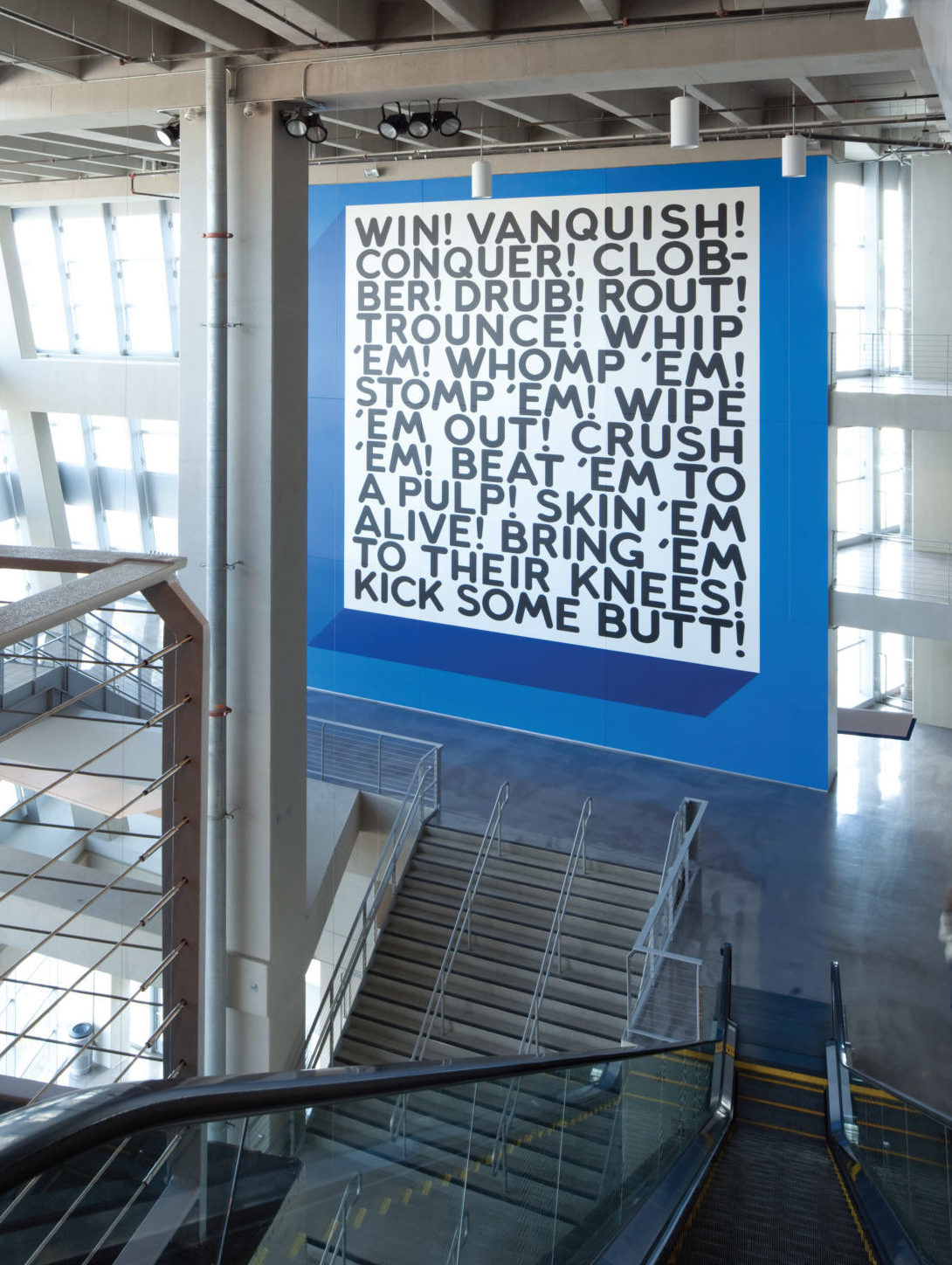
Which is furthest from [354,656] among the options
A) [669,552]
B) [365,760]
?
[669,552]

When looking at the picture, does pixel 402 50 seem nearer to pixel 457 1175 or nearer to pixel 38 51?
pixel 38 51

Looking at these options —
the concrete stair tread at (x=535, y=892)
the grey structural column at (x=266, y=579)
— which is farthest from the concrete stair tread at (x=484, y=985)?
the grey structural column at (x=266, y=579)

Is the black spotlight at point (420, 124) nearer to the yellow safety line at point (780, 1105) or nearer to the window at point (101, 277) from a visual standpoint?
the yellow safety line at point (780, 1105)

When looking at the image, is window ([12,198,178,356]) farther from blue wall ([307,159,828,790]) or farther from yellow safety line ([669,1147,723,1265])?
yellow safety line ([669,1147,723,1265])

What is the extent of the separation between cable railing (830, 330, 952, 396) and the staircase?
430 cm

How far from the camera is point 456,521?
948 cm

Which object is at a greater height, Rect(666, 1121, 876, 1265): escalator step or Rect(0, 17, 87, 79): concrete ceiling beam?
Rect(0, 17, 87, 79): concrete ceiling beam

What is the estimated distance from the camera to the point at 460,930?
7.26 m

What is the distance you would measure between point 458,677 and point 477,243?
3.27 metres

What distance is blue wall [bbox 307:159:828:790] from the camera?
8.08m

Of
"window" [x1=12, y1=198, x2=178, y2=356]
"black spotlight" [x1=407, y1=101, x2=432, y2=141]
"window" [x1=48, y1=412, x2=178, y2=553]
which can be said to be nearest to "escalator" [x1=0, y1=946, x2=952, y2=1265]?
"black spotlight" [x1=407, y1=101, x2=432, y2=141]

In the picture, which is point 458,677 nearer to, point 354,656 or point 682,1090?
point 354,656

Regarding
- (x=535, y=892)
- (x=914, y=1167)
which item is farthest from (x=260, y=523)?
(x=914, y=1167)

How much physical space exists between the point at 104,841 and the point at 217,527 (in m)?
6.84
